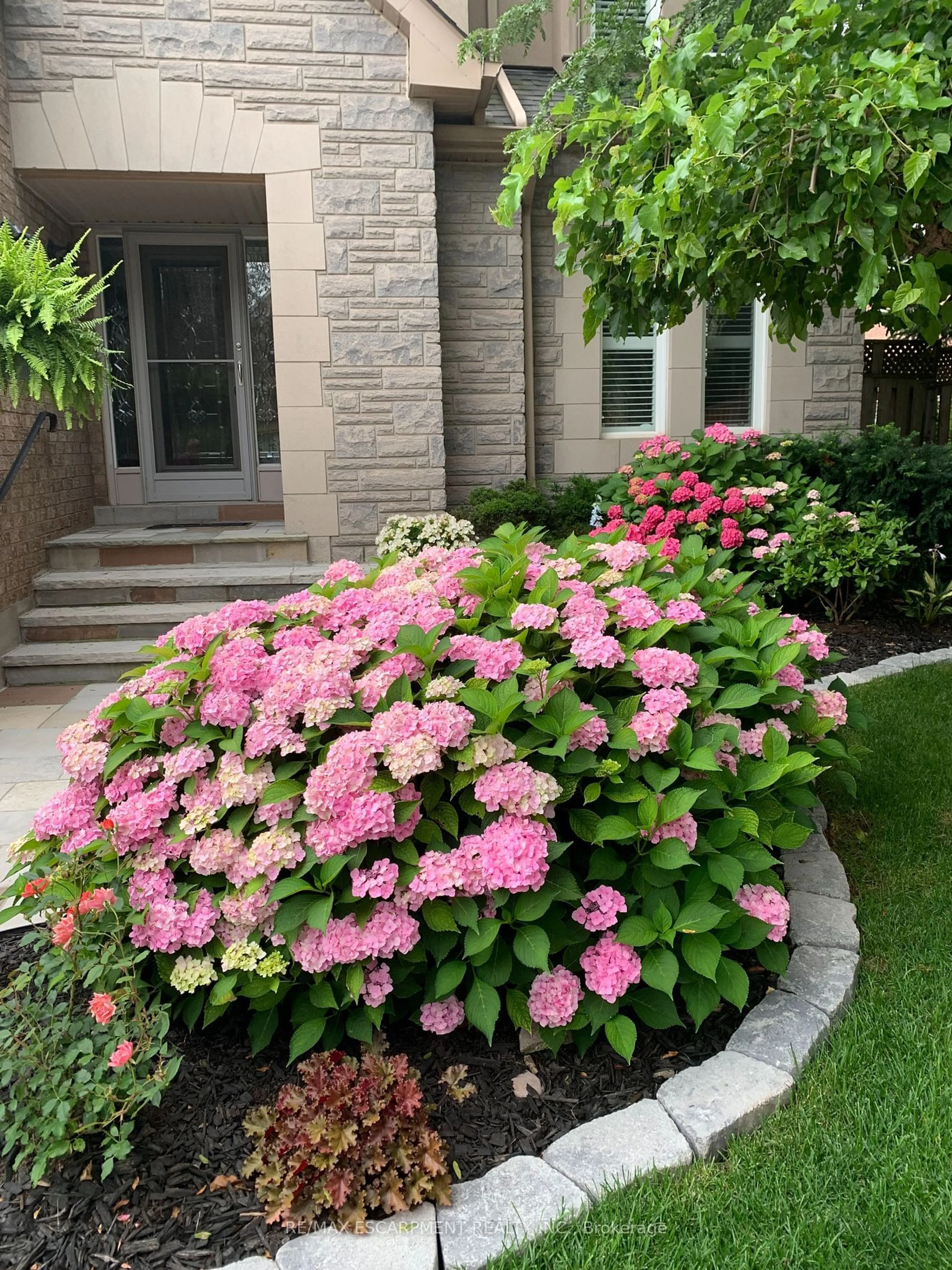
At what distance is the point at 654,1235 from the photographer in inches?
62.6

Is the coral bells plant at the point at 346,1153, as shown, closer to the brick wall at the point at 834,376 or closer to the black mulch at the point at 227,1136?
the black mulch at the point at 227,1136

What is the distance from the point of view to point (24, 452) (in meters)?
5.13

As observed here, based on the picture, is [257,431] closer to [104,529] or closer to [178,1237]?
[104,529]

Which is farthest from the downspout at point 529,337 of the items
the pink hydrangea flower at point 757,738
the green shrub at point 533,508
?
the pink hydrangea flower at point 757,738

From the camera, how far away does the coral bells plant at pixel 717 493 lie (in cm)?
518

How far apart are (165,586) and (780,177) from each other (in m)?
4.68

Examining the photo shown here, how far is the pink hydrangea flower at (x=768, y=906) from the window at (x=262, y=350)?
19.7 feet

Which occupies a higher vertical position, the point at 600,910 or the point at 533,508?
the point at 533,508

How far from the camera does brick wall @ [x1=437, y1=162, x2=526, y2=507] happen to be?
6691mm

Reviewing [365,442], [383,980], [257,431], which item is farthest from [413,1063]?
[257,431]

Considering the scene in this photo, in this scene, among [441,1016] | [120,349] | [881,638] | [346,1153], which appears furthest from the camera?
[120,349]

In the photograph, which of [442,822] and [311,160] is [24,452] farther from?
[442,822]

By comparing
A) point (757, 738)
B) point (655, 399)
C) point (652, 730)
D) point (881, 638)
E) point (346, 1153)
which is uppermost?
point (655, 399)

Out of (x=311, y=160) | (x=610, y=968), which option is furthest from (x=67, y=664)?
(x=610, y=968)
